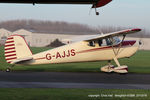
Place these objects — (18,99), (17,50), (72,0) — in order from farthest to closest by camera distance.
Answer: (17,50), (18,99), (72,0)

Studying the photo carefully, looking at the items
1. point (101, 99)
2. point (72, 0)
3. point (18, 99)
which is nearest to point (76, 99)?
point (101, 99)

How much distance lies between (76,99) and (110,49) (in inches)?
378

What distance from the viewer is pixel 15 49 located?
15.1m

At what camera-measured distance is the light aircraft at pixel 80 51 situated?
594 inches

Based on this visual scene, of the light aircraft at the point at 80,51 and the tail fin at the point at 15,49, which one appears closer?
the tail fin at the point at 15,49

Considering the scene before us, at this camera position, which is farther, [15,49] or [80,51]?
[80,51]

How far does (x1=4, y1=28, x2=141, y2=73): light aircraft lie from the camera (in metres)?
15.1

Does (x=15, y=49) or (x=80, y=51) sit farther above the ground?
(x=15, y=49)

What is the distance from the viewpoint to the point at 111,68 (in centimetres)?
1594

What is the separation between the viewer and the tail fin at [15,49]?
14922 millimetres

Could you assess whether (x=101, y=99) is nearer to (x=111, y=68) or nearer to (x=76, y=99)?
(x=76, y=99)

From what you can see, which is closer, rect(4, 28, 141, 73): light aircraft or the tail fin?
the tail fin

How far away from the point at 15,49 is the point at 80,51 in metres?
3.22

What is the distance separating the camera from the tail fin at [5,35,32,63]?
14.9 meters
